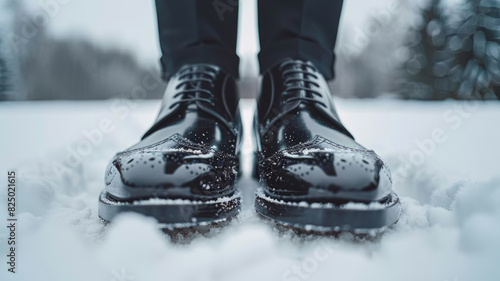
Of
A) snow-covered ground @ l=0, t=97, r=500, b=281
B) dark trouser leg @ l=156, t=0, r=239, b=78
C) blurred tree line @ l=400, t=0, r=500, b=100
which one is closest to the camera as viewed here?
snow-covered ground @ l=0, t=97, r=500, b=281

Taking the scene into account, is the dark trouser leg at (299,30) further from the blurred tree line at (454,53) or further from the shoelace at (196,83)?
the blurred tree line at (454,53)

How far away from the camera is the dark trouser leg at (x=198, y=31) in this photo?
890 millimetres

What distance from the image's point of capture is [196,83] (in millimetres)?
812

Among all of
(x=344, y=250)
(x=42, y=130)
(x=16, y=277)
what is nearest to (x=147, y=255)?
(x=16, y=277)

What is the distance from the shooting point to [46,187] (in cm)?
Result: 75

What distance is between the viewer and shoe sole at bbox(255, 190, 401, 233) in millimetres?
506

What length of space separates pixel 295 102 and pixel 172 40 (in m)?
0.41

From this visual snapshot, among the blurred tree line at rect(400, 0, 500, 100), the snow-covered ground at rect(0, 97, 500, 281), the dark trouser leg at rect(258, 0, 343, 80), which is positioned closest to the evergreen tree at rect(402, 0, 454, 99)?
the blurred tree line at rect(400, 0, 500, 100)

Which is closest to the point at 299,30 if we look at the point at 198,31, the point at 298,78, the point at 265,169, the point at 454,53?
the point at 298,78

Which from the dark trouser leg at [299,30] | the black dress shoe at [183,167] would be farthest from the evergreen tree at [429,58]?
the black dress shoe at [183,167]

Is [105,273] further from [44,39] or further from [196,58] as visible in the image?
[44,39]

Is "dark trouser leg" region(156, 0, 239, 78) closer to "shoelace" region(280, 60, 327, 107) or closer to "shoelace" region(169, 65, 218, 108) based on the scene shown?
"shoelace" region(169, 65, 218, 108)

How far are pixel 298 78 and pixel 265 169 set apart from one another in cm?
27

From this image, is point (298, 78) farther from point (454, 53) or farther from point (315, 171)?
point (454, 53)
